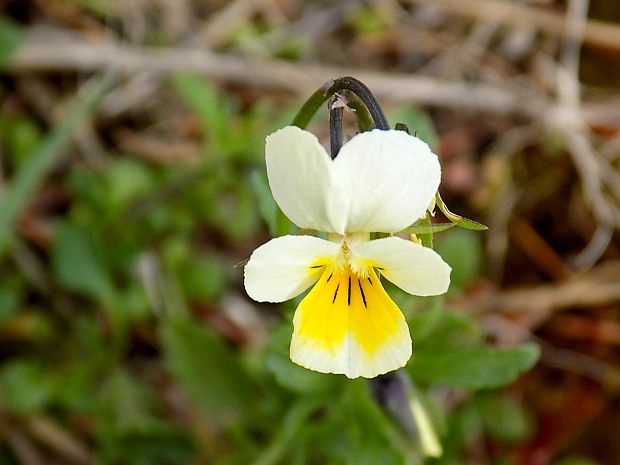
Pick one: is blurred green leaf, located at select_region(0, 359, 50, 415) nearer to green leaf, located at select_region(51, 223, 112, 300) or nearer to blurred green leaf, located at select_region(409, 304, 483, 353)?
green leaf, located at select_region(51, 223, 112, 300)

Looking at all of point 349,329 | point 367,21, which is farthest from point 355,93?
point 367,21

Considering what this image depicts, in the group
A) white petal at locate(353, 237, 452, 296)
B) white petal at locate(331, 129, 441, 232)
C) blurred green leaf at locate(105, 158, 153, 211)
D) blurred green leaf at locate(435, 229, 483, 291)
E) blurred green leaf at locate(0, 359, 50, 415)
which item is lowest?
blurred green leaf at locate(0, 359, 50, 415)

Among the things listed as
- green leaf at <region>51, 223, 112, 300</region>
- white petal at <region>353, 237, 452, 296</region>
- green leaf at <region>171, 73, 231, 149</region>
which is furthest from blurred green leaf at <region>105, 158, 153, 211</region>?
white petal at <region>353, 237, 452, 296</region>

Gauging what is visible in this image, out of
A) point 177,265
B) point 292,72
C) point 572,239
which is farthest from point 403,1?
point 177,265

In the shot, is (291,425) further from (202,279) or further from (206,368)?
(202,279)

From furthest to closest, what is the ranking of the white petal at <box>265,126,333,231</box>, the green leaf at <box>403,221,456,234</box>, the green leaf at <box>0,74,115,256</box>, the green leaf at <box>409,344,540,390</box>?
1. the green leaf at <box>0,74,115,256</box>
2. the green leaf at <box>409,344,540,390</box>
3. the green leaf at <box>403,221,456,234</box>
4. the white petal at <box>265,126,333,231</box>

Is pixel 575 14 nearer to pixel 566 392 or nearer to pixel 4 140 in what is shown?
pixel 566 392
